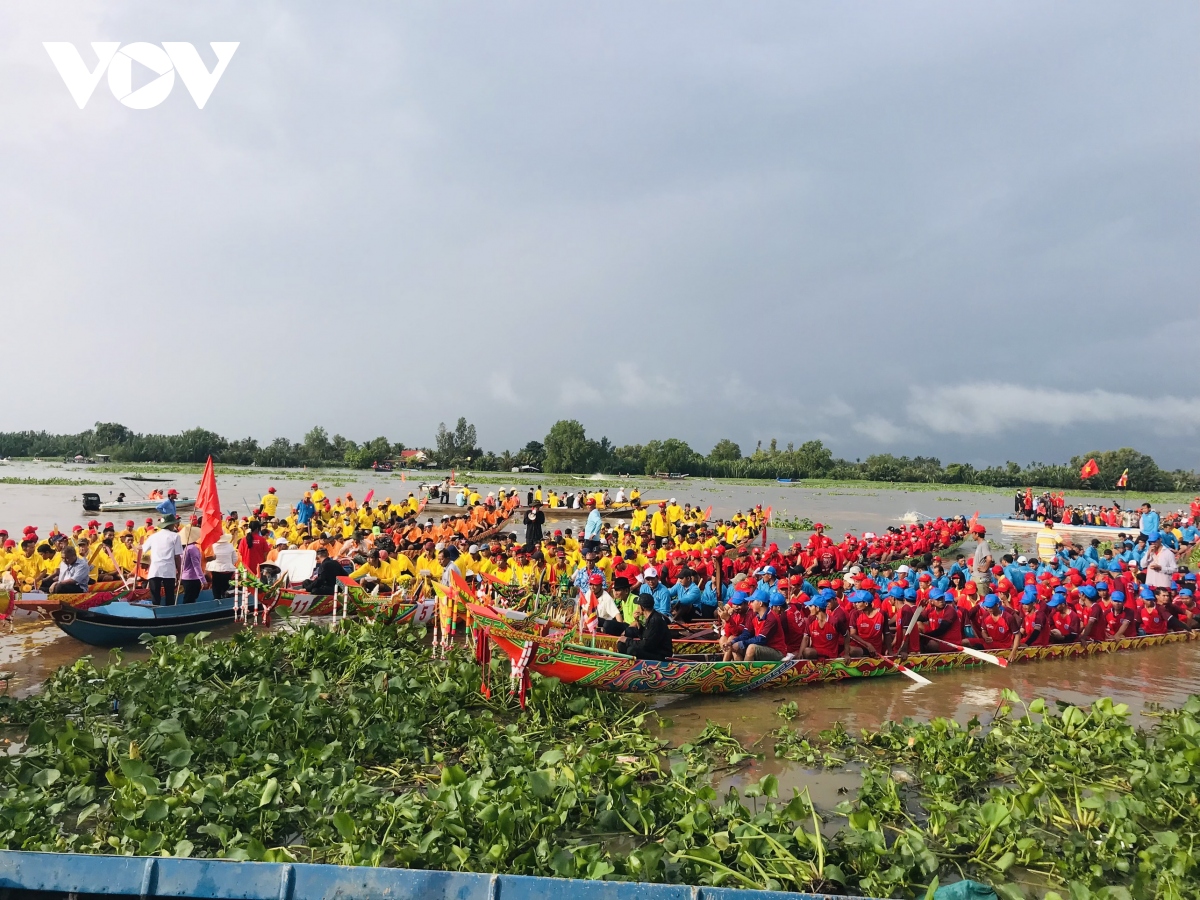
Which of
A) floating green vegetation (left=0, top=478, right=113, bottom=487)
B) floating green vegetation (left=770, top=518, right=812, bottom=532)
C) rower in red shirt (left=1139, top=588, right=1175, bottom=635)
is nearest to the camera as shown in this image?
rower in red shirt (left=1139, top=588, right=1175, bottom=635)

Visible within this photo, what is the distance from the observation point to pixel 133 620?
10.1 m

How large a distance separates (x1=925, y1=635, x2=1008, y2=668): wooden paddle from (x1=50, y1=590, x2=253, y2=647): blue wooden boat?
1120 centimetres

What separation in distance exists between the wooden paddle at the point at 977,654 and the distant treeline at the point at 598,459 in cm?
7787

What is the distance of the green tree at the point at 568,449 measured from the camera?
88.6 meters

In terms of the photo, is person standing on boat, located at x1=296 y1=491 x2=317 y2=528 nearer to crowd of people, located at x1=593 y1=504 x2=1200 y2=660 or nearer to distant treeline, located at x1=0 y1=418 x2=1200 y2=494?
crowd of people, located at x1=593 y1=504 x2=1200 y2=660

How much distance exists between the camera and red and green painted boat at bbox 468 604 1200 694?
7.56 m

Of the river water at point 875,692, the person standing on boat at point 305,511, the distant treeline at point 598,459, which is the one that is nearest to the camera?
the river water at point 875,692

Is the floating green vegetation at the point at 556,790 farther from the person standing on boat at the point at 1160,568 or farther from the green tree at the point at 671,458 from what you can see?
the green tree at the point at 671,458

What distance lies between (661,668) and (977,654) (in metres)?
5.49

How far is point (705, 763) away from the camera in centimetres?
643

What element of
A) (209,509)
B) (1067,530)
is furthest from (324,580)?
(1067,530)

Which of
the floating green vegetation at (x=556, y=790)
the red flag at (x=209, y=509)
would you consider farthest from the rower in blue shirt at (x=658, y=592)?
the red flag at (x=209, y=509)

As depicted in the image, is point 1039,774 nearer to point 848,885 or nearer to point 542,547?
point 848,885

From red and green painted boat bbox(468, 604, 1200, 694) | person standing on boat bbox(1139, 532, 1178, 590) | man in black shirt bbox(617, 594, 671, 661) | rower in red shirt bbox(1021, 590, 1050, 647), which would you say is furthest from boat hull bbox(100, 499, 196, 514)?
person standing on boat bbox(1139, 532, 1178, 590)
